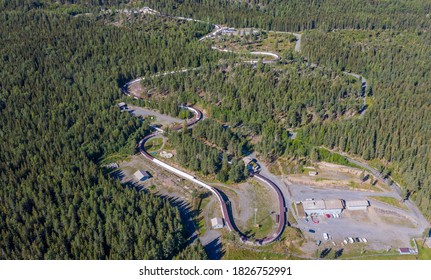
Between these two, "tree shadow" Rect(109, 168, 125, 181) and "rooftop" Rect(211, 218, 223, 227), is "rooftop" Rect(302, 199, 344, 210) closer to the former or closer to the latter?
"rooftop" Rect(211, 218, 223, 227)

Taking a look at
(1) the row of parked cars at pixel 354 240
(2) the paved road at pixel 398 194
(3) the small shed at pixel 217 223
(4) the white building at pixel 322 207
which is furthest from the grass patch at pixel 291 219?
(2) the paved road at pixel 398 194

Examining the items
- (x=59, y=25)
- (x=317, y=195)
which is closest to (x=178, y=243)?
(x=317, y=195)

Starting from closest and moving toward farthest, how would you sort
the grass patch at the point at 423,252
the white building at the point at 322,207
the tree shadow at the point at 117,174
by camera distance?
the grass patch at the point at 423,252 → the white building at the point at 322,207 → the tree shadow at the point at 117,174

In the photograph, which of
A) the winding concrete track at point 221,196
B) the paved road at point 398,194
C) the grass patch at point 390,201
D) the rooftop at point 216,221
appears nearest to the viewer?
the winding concrete track at point 221,196

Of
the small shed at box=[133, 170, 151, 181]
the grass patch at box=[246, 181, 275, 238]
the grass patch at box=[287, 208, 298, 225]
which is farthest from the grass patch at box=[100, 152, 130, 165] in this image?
the grass patch at box=[287, 208, 298, 225]

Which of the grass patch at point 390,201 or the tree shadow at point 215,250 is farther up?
the grass patch at point 390,201

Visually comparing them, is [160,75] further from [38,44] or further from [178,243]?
[178,243]

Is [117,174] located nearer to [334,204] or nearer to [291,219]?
[291,219]

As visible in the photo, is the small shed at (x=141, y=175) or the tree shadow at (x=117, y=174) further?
the tree shadow at (x=117, y=174)

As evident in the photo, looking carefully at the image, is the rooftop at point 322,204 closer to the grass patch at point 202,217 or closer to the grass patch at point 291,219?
the grass patch at point 291,219

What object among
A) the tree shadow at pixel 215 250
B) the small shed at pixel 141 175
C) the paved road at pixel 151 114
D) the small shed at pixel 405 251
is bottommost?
the tree shadow at pixel 215 250
